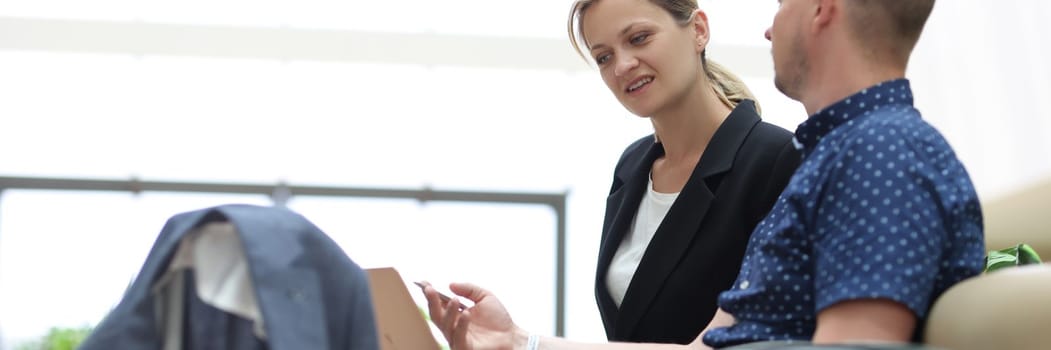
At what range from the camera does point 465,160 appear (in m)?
6.34

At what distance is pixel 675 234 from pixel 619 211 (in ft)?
0.89

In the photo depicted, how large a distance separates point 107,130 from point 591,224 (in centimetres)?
248

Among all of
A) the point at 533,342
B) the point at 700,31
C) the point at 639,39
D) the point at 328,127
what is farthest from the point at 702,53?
the point at 328,127

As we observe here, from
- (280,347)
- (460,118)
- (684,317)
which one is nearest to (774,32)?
(684,317)

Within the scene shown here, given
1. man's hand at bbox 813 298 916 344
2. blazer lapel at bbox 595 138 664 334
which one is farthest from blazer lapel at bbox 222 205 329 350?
blazer lapel at bbox 595 138 664 334

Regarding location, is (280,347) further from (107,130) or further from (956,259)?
(107,130)

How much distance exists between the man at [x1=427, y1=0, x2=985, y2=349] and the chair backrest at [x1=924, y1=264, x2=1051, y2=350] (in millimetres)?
39

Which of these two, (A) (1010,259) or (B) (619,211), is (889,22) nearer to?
(A) (1010,259)

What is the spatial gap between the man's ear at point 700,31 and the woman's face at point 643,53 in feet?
0.10

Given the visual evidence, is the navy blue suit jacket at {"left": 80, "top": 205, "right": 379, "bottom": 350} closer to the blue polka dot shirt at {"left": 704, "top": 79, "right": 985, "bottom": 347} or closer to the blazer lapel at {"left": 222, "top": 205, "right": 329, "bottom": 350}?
the blazer lapel at {"left": 222, "top": 205, "right": 329, "bottom": 350}

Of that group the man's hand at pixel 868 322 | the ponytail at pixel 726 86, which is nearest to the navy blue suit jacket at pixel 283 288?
the man's hand at pixel 868 322

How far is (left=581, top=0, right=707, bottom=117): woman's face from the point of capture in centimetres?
244

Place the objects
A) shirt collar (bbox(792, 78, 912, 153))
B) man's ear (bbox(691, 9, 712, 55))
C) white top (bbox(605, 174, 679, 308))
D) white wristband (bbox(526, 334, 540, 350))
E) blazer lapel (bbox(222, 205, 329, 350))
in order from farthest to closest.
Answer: man's ear (bbox(691, 9, 712, 55)) < white top (bbox(605, 174, 679, 308)) < white wristband (bbox(526, 334, 540, 350)) < shirt collar (bbox(792, 78, 912, 153)) < blazer lapel (bbox(222, 205, 329, 350))

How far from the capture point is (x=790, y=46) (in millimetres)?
1651
